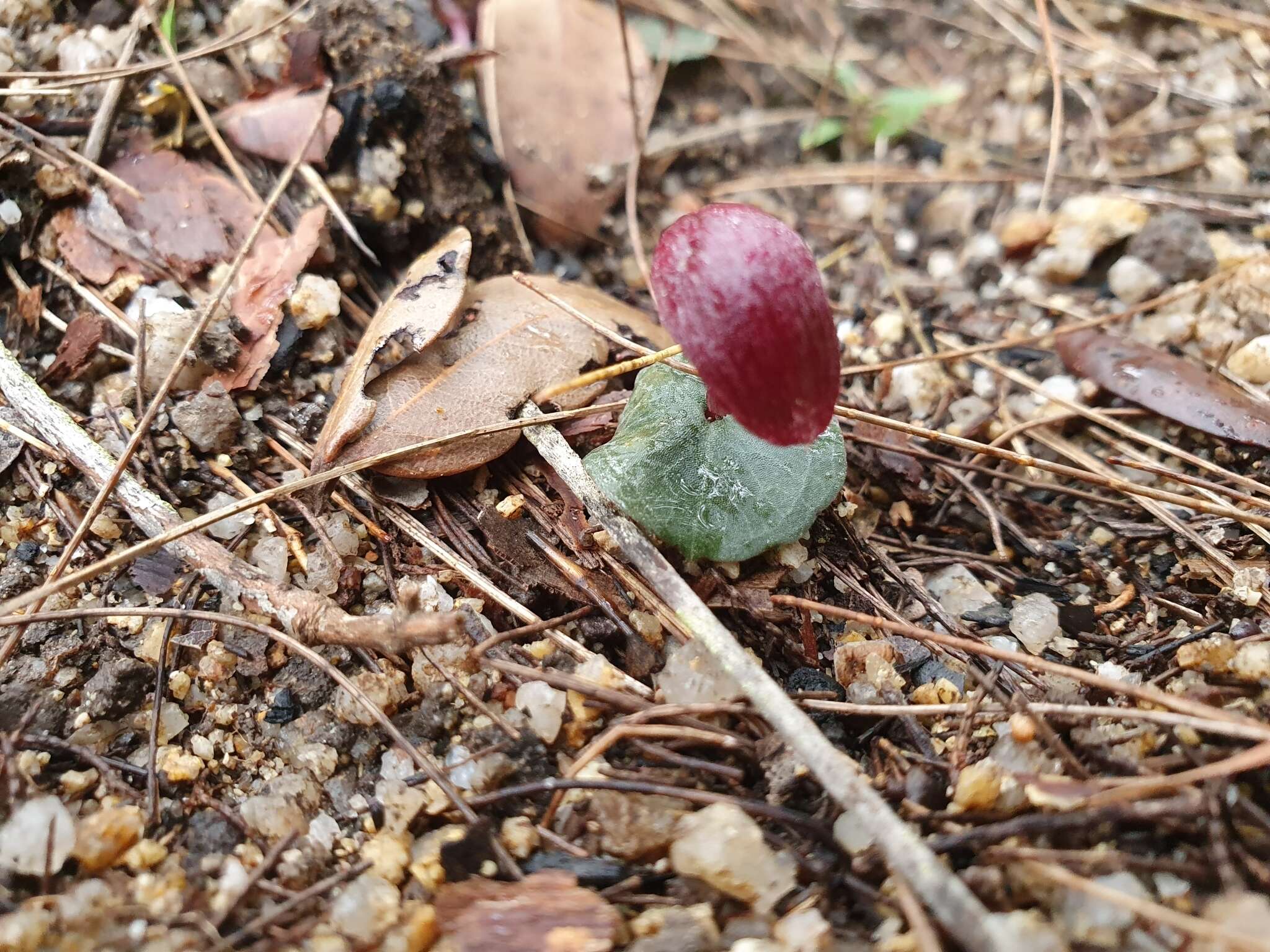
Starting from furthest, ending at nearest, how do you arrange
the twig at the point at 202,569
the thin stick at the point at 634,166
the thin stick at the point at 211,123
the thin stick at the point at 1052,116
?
the thin stick at the point at 1052,116 < the thin stick at the point at 634,166 < the thin stick at the point at 211,123 < the twig at the point at 202,569

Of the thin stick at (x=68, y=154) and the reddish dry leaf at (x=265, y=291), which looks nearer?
the reddish dry leaf at (x=265, y=291)

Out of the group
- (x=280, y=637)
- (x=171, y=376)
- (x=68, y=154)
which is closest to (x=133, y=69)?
(x=68, y=154)

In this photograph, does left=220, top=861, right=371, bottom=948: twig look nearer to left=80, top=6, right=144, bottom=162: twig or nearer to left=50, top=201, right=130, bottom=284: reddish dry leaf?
left=50, top=201, right=130, bottom=284: reddish dry leaf

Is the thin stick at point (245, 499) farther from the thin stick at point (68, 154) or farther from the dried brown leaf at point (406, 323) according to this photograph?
the thin stick at point (68, 154)

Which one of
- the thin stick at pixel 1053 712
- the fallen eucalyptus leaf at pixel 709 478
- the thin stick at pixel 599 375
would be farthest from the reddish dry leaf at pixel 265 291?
the thin stick at pixel 1053 712

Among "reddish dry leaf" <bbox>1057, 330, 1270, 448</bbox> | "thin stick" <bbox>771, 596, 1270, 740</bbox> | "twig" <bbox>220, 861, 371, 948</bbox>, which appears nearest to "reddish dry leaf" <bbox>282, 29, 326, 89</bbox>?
"thin stick" <bbox>771, 596, 1270, 740</bbox>

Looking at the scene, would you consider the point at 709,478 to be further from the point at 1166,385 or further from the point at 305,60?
the point at 305,60

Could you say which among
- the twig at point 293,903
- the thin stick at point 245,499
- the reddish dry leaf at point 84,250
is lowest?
the twig at point 293,903
